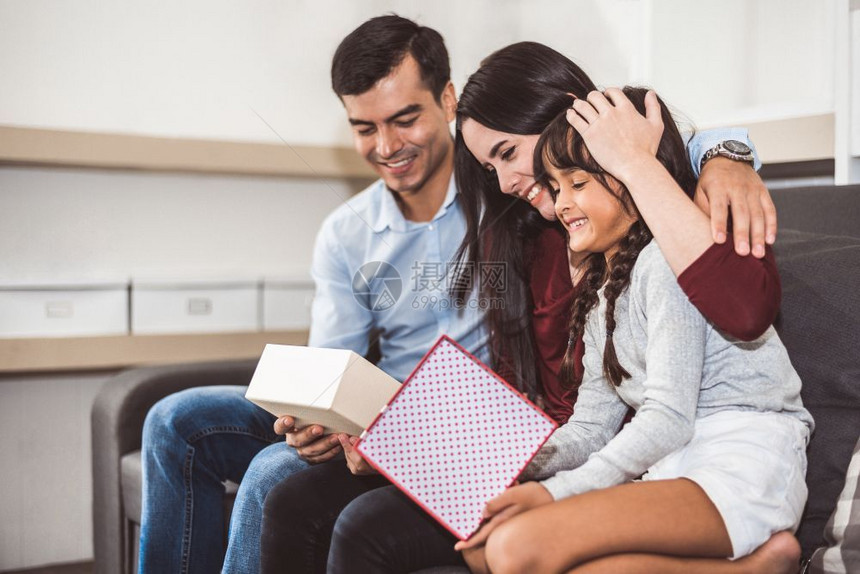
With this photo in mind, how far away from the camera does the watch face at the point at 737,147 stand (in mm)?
872

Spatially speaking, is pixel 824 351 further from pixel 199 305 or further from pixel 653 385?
pixel 199 305

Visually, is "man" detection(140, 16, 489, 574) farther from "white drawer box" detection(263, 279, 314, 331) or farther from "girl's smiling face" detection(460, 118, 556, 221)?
"white drawer box" detection(263, 279, 314, 331)

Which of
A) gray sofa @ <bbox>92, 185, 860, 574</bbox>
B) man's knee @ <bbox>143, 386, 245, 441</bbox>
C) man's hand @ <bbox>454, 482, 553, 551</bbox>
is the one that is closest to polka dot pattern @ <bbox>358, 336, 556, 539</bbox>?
man's hand @ <bbox>454, 482, 553, 551</bbox>

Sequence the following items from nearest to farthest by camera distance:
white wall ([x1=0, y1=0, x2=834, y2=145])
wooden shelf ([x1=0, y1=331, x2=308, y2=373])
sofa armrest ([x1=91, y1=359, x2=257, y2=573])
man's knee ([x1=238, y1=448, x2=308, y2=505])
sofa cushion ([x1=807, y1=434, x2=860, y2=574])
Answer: sofa cushion ([x1=807, y1=434, x2=860, y2=574])
white wall ([x1=0, y1=0, x2=834, y2=145])
man's knee ([x1=238, y1=448, x2=308, y2=505])
sofa armrest ([x1=91, y1=359, x2=257, y2=573])
wooden shelf ([x1=0, y1=331, x2=308, y2=373])

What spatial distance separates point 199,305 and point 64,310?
234 millimetres

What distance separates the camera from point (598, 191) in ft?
2.55

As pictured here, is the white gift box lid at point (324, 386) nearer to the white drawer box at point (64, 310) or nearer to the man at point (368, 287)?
the man at point (368, 287)

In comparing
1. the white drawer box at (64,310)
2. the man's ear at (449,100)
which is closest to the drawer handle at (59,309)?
the white drawer box at (64,310)

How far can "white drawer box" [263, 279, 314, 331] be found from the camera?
1.58m

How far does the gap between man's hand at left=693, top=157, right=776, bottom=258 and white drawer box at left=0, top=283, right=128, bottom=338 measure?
43.3 inches

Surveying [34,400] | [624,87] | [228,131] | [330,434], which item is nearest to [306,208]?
[228,131]

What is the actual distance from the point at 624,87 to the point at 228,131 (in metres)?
0.64

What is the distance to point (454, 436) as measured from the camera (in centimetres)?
69

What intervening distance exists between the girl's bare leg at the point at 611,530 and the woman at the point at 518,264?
0.15m
